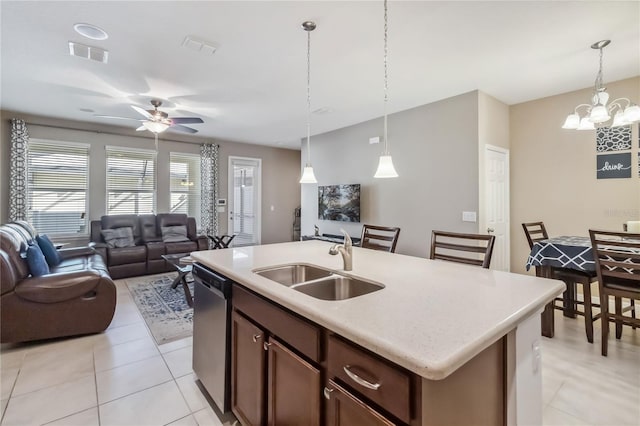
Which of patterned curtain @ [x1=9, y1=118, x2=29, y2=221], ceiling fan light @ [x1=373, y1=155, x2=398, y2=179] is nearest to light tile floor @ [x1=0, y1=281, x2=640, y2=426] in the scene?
ceiling fan light @ [x1=373, y1=155, x2=398, y2=179]

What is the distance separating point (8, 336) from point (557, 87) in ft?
21.3

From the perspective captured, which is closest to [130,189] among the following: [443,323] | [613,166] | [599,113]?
[443,323]

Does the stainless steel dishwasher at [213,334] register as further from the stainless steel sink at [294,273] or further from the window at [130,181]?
the window at [130,181]

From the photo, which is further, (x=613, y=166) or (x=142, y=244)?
(x=142, y=244)

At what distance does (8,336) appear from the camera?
2576mm

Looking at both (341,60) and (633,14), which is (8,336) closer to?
(341,60)

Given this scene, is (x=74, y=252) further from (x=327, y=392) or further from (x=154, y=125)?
(x=327, y=392)

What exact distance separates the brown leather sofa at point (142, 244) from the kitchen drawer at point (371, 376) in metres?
5.11

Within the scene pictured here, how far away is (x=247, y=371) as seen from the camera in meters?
1.54

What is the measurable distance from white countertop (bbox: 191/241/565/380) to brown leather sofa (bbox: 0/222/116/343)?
5.95ft

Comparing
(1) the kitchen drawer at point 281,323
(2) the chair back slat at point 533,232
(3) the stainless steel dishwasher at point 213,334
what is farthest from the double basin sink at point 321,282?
(2) the chair back slat at point 533,232

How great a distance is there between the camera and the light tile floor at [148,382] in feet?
5.94

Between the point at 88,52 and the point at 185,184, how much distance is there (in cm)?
386

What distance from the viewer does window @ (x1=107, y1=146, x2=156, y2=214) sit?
18.6 feet
